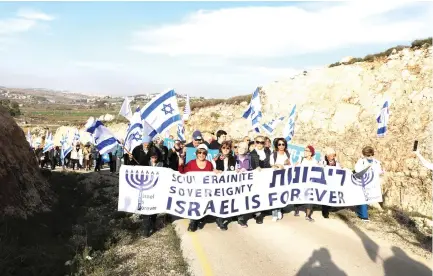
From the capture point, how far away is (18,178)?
11484 mm

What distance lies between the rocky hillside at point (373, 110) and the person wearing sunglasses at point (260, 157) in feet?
31.7

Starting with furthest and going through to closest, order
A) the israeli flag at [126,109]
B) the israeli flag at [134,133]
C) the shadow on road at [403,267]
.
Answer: the israeli flag at [126,109] → the israeli flag at [134,133] → the shadow on road at [403,267]

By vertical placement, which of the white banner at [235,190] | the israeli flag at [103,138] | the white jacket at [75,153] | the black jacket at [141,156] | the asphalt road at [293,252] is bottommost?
the white jacket at [75,153]

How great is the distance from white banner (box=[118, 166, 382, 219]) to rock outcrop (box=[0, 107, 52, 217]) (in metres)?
3.37

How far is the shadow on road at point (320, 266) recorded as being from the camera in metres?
6.87

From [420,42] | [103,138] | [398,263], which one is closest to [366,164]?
[398,263]

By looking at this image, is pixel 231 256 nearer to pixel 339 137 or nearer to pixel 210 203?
pixel 210 203

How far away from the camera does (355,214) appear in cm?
1105

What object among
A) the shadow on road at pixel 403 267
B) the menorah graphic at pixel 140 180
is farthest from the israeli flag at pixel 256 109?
the shadow on road at pixel 403 267

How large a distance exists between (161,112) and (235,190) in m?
3.02

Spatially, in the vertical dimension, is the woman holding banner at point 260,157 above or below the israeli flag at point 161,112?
below

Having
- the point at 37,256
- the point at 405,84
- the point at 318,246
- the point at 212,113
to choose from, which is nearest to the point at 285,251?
the point at 318,246

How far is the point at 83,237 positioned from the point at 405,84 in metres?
19.1

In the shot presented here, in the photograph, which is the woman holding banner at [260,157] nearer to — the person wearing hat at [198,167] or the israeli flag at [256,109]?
the person wearing hat at [198,167]
